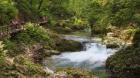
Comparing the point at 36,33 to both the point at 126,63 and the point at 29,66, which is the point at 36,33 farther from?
the point at 29,66

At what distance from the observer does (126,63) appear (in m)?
19.4

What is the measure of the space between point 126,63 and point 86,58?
6003mm

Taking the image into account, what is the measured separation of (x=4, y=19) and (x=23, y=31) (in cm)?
Result: 491

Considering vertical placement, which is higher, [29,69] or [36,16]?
[29,69]

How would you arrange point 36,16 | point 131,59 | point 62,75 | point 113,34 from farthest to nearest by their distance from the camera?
1. point 36,16
2. point 113,34
3. point 131,59
4. point 62,75

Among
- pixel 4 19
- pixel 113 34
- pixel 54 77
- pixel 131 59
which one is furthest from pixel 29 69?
pixel 113 34

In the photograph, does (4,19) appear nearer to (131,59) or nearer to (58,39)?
(58,39)

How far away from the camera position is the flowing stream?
22.8 meters

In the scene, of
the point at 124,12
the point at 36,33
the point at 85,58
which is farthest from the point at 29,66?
the point at 36,33

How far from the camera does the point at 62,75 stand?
13.9 meters

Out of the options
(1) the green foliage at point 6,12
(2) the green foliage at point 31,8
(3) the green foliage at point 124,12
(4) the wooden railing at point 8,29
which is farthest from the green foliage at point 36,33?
(2) the green foliage at point 31,8

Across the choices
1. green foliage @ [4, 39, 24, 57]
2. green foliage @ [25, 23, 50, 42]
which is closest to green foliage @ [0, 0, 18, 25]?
green foliage @ [25, 23, 50, 42]

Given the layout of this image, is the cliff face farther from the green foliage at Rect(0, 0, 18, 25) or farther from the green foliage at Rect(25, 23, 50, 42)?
the green foliage at Rect(0, 0, 18, 25)

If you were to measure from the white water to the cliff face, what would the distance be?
217 centimetres
